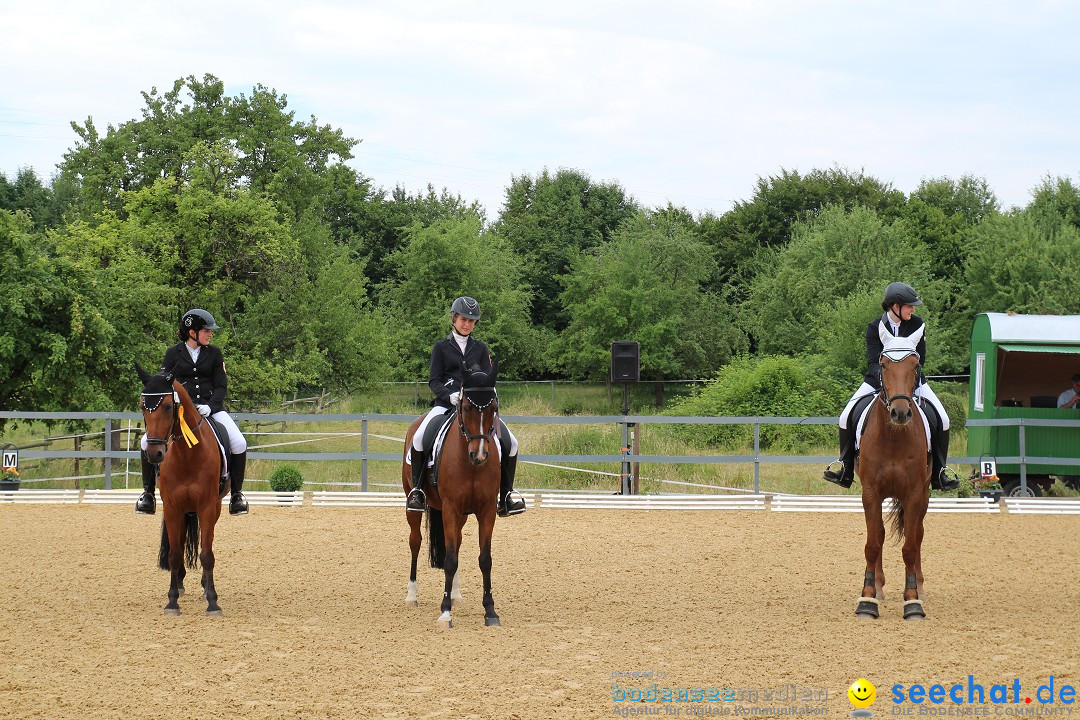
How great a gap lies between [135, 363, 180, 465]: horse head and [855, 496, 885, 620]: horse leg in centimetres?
508

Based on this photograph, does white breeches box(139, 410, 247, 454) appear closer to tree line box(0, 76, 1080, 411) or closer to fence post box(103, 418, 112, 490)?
fence post box(103, 418, 112, 490)

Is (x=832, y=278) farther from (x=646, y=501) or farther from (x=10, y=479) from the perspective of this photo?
(x=10, y=479)

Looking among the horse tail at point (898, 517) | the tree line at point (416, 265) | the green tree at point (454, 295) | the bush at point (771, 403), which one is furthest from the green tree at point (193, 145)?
the horse tail at point (898, 517)

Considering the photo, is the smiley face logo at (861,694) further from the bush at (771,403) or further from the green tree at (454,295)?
the green tree at (454,295)

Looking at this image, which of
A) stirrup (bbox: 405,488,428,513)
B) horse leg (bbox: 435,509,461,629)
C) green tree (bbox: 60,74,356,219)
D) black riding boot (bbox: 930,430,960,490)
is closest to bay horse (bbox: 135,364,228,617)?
stirrup (bbox: 405,488,428,513)

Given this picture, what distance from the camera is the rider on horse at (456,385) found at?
7.79 m

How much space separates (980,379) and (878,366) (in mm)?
10266

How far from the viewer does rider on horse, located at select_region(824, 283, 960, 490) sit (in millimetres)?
7672

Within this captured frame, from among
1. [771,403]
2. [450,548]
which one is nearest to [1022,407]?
[771,403]

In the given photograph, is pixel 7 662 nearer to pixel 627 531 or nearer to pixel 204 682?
pixel 204 682

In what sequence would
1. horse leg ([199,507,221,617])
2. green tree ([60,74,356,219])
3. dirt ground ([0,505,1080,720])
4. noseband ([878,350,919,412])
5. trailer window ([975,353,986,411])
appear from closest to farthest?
dirt ground ([0,505,1080,720])
noseband ([878,350,919,412])
horse leg ([199,507,221,617])
trailer window ([975,353,986,411])
green tree ([60,74,356,219])

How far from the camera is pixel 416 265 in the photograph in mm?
42281

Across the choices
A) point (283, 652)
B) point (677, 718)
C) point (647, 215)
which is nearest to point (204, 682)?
point (283, 652)

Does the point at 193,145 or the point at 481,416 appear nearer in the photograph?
the point at 481,416
